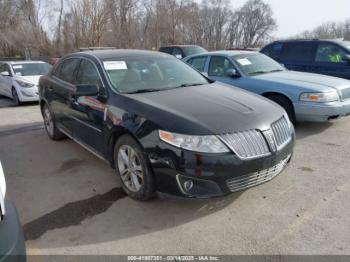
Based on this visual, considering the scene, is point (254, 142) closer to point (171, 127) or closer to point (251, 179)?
point (251, 179)

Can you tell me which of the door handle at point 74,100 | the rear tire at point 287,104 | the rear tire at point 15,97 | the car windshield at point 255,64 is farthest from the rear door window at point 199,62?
the rear tire at point 15,97

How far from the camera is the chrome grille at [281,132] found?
3149 mm

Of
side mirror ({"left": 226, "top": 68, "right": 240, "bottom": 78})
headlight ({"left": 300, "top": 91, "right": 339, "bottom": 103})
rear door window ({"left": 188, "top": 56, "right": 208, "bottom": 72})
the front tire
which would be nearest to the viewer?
the front tire

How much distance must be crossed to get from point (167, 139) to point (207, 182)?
0.52 meters

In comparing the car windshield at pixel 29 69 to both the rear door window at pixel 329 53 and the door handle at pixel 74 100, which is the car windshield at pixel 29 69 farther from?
the rear door window at pixel 329 53

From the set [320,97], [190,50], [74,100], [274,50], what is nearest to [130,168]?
[74,100]

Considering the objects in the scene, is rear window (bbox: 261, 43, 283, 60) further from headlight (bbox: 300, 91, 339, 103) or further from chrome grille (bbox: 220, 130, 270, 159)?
chrome grille (bbox: 220, 130, 270, 159)

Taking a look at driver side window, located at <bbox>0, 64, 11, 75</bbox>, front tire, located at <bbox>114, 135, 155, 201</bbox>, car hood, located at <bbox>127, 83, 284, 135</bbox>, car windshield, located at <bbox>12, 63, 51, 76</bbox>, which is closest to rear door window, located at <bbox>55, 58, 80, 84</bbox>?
car hood, located at <bbox>127, 83, 284, 135</bbox>

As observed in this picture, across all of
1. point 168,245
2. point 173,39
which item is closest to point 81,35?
point 173,39

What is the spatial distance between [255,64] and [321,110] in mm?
1791

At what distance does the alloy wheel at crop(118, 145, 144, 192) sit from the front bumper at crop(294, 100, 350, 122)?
3.40m

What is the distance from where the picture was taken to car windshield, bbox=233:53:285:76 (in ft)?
20.7

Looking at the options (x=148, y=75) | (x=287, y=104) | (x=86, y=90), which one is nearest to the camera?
(x=86, y=90)

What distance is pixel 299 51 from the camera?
834 cm
